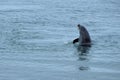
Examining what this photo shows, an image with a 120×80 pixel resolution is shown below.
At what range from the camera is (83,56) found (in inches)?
790

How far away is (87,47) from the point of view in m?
22.1

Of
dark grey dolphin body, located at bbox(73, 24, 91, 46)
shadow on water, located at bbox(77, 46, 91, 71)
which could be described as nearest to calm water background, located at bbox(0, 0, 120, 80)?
shadow on water, located at bbox(77, 46, 91, 71)

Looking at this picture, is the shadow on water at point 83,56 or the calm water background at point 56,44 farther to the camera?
the shadow on water at point 83,56

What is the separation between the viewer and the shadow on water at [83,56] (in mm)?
17938

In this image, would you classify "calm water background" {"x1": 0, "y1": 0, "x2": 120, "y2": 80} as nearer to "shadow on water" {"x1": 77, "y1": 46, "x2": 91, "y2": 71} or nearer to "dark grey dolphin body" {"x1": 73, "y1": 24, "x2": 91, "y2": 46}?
"shadow on water" {"x1": 77, "y1": 46, "x2": 91, "y2": 71}

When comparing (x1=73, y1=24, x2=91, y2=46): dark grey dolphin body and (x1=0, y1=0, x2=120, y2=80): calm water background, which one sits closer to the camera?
(x1=0, y1=0, x2=120, y2=80): calm water background

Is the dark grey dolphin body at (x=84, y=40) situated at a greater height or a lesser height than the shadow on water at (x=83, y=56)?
greater

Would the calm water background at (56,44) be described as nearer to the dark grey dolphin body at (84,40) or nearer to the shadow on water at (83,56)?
the shadow on water at (83,56)

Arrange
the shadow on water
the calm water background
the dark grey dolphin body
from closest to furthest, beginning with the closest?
the calm water background
the shadow on water
the dark grey dolphin body

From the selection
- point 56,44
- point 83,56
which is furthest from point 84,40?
point 83,56

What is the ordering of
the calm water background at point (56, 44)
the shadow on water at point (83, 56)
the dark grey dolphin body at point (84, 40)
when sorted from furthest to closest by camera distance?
the dark grey dolphin body at point (84, 40), the shadow on water at point (83, 56), the calm water background at point (56, 44)

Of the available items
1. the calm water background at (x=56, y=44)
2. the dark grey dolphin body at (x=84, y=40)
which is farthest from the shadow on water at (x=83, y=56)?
the dark grey dolphin body at (x=84, y=40)

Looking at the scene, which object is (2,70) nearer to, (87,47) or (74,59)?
(74,59)

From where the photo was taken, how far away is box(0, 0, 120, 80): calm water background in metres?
17.1
